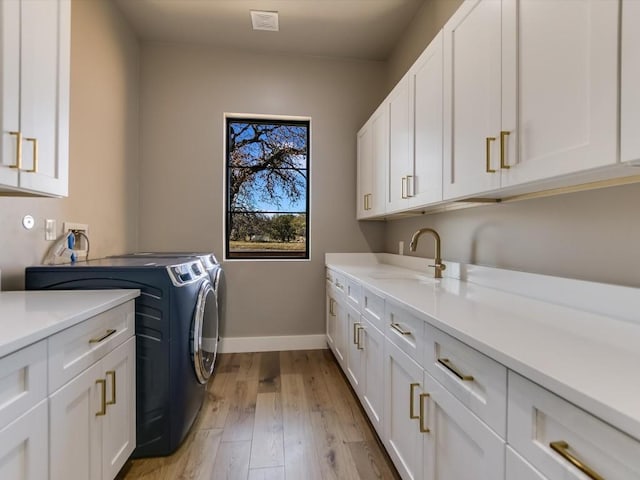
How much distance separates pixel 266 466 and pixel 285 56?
10.7ft

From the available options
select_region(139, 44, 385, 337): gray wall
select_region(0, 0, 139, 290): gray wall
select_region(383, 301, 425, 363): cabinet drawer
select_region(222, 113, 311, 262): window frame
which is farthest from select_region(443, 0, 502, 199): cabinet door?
select_region(0, 0, 139, 290): gray wall

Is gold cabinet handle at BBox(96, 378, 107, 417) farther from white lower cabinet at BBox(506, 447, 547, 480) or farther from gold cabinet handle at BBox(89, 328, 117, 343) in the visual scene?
white lower cabinet at BBox(506, 447, 547, 480)

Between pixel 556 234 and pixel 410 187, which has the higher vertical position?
pixel 410 187

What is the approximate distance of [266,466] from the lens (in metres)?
1.64

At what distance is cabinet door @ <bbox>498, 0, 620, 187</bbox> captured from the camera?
0.83 m

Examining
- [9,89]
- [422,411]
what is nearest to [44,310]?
[9,89]

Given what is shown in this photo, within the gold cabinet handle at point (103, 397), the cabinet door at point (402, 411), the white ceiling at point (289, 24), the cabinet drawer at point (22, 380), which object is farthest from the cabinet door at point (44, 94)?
the cabinet door at point (402, 411)

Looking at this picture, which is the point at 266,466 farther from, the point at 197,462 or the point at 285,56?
the point at 285,56

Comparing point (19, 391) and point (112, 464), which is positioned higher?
point (19, 391)

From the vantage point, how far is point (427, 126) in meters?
1.79

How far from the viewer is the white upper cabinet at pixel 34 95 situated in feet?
3.89

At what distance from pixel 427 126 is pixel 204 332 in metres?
1.72

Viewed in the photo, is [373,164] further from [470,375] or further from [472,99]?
[470,375]

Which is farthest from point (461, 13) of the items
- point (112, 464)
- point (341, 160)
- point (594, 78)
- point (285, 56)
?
point (112, 464)
